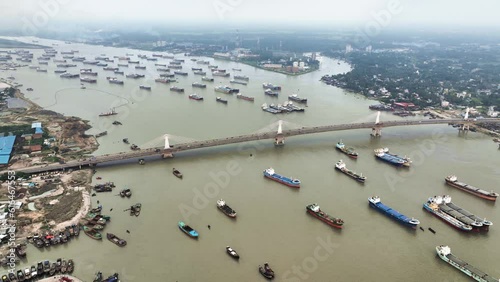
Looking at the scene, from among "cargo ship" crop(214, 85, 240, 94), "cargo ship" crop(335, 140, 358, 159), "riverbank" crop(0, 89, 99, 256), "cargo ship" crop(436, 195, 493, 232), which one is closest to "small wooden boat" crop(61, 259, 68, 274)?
"riverbank" crop(0, 89, 99, 256)

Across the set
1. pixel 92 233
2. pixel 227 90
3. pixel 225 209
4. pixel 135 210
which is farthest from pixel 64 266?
pixel 227 90

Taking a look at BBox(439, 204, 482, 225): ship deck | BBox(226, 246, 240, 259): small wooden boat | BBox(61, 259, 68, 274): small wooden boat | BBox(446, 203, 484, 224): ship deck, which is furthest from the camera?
BBox(446, 203, 484, 224): ship deck

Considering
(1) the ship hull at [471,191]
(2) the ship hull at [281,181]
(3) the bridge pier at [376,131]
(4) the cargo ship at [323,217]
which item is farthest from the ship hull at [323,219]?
(3) the bridge pier at [376,131]

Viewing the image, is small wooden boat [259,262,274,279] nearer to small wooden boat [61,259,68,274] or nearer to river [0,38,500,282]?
river [0,38,500,282]

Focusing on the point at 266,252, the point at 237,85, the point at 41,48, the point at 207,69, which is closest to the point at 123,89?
the point at 237,85

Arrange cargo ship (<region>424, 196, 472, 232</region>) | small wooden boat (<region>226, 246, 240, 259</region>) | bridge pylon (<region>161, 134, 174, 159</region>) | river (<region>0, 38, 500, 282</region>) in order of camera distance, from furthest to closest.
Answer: bridge pylon (<region>161, 134, 174, 159</region>)
cargo ship (<region>424, 196, 472, 232</region>)
small wooden boat (<region>226, 246, 240, 259</region>)
river (<region>0, 38, 500, 282</region>)

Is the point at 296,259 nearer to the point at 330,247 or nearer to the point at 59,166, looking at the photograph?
the point at 330,247
